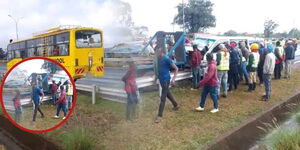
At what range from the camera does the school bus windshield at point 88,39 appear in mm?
9461

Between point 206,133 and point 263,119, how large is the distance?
1.54m

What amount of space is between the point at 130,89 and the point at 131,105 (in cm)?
47

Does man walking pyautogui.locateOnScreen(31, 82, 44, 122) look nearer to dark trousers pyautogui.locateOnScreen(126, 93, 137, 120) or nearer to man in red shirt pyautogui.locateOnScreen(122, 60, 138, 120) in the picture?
man in red shirt pyautogui.locateOnScreen(122, 60, 138, 120)

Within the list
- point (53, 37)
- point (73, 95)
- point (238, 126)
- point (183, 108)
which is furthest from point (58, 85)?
point (53, 37)

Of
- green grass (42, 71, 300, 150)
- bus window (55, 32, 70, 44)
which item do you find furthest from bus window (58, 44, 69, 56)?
green grass (42, 71, 300, 150)

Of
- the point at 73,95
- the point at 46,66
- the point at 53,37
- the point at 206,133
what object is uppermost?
the point at 53,37

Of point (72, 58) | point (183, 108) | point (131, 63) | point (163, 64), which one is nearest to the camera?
point (131, 63)

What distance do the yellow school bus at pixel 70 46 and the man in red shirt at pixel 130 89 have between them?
360cm

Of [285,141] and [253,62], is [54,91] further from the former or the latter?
[253,62]

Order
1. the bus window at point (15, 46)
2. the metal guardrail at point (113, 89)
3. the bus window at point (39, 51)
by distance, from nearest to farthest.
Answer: the metal guardrail at point (113, 89) → the bus window at point (39, 51) → the bus window at point (15, 46)

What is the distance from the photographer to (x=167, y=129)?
4504mm

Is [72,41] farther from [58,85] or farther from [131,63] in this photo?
[58,85]

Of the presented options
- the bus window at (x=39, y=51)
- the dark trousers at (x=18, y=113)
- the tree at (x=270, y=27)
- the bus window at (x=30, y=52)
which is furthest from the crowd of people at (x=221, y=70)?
the tree at (x=270, y=27)

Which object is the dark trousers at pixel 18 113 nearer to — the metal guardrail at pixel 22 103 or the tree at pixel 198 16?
the metal guardrail at pixel 22 103
